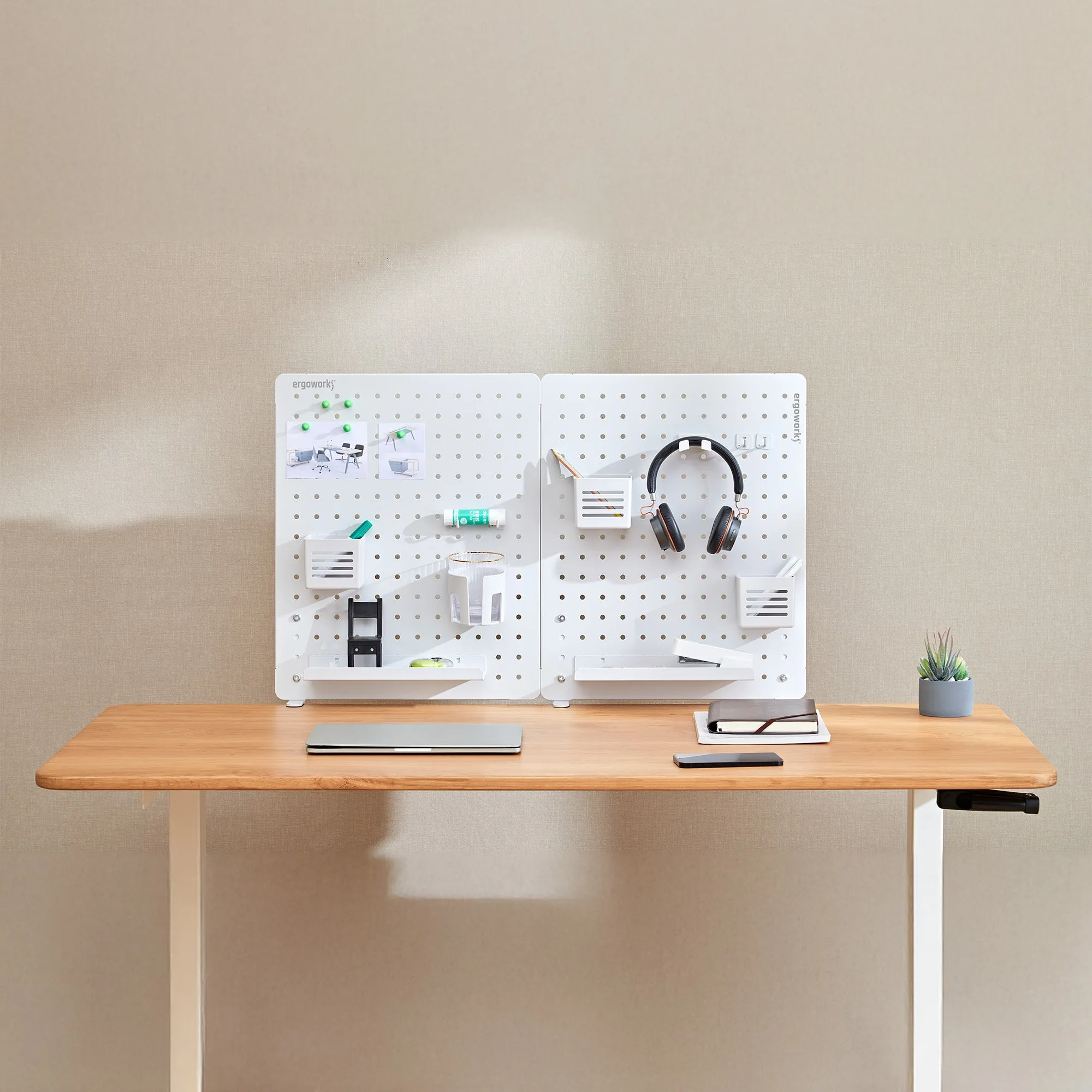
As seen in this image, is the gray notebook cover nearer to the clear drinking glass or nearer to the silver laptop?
the silver laptop

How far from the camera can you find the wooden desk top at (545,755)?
1.27 metres

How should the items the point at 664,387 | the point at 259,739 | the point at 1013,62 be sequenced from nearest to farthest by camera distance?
1. the point at 259,739
2. the point at 664,387
3. the point at 1013,62

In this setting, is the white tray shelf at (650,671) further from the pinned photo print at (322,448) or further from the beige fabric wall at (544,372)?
the pinned photo print at (322,448)

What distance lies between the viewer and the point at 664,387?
1.67m

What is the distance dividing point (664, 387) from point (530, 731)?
657 mm

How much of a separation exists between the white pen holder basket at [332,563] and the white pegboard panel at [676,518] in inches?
13.2

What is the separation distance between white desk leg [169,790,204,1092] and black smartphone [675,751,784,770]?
2.50ft

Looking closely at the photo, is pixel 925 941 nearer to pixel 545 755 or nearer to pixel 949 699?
pixel 949 699

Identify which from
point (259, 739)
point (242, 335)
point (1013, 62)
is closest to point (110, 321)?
point (242, 335)

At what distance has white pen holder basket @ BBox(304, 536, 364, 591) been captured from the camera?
1.62 metres

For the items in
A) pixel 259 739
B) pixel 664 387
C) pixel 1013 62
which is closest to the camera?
pixel 259 739

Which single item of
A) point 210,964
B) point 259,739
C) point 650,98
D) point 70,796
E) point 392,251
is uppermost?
point 650,98

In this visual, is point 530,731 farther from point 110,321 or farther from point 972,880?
point 110,321

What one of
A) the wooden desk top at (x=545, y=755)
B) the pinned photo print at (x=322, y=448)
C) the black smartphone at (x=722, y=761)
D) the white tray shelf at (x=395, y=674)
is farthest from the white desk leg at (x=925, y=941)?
the pinned photo print at (x=322, y=448)
